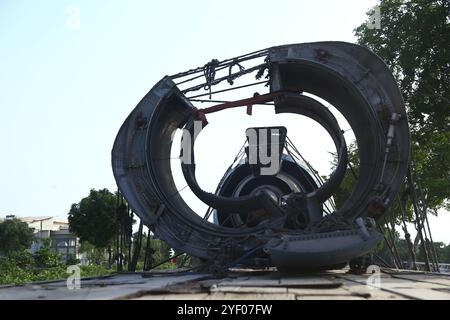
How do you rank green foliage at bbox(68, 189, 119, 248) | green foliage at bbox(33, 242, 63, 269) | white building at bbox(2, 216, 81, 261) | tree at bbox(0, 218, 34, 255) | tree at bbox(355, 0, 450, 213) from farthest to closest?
white building at bbox(2, 216, 81, 261) < tree at bbox(0, 218, 34, 255) < green foliage at bbox(68, 189, 119, 248) < green foliage at bbox(33, 242, 63, 269) < tree at bbox(355, 0, 450, 213)

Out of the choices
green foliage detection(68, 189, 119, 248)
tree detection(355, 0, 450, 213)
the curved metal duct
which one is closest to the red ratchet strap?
the curved metal duct

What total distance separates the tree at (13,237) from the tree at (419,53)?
2012 inches

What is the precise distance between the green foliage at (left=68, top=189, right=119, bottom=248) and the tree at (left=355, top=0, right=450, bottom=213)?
2729cm

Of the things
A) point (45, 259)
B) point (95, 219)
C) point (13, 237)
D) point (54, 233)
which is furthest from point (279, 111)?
point (54, 233)

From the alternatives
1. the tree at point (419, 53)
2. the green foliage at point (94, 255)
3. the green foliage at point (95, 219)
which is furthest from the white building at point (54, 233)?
the tree at point (419, 53)

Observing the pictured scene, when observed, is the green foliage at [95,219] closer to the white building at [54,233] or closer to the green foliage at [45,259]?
the green foliage at [45,259]

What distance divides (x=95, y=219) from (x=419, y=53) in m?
30.6

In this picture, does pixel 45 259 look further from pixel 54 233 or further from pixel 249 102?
pixel 54 233

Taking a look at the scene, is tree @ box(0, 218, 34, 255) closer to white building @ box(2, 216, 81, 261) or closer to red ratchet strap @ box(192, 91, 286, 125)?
white building @ box(2, 216, 81, 261)

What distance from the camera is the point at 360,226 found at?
8320 mm

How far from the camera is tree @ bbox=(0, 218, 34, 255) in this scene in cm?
5791

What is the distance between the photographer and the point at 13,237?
58.6 m
